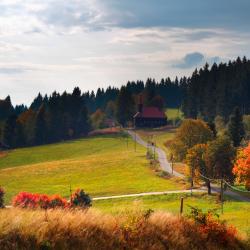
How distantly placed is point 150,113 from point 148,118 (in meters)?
2.13

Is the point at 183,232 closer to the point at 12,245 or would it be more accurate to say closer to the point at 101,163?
the point at 12,245

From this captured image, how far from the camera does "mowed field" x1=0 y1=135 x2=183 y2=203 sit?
3189 inches

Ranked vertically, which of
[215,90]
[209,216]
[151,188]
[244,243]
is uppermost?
[215,90]

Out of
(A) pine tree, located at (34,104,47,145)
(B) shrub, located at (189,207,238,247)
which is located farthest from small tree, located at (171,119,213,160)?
(B) shrub, located at (189,207,238,247)

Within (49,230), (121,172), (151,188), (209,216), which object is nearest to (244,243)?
(209,216)

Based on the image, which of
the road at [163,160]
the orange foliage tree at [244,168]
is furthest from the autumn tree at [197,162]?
the road at [163,160]

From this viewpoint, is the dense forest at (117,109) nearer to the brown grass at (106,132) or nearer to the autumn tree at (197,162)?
the brown grass at (106,132)

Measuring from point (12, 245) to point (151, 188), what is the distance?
66546 millimetres

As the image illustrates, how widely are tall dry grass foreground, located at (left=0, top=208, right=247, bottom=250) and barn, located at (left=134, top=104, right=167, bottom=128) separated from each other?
153837 mm

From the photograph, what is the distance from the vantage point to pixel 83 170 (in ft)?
324

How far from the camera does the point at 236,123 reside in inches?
4163

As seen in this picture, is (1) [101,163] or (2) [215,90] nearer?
(1) [101,163]

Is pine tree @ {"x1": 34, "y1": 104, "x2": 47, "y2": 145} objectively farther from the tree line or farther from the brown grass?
the tree line

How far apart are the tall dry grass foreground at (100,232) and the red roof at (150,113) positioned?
6057 inches
